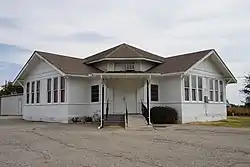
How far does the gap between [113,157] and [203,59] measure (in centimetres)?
1674

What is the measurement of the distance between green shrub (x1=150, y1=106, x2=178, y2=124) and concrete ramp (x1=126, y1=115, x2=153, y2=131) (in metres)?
1.67

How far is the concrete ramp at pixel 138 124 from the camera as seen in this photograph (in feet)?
61.8

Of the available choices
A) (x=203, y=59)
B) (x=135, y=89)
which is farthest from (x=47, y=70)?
(x=203, y=59)

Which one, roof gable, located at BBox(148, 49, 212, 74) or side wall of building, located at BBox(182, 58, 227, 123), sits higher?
roof gable, located at BBox(148, 49, 212, 74)

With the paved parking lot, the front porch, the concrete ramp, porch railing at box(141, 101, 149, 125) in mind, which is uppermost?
the front porch

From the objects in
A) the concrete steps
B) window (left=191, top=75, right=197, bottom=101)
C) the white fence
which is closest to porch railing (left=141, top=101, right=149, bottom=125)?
the concrete steps

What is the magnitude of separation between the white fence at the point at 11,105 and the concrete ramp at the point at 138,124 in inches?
884

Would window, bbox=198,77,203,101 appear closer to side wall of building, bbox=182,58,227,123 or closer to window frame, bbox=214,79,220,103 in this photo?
side wall of building, bbox=182,58,227,123

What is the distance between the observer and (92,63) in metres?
26.1

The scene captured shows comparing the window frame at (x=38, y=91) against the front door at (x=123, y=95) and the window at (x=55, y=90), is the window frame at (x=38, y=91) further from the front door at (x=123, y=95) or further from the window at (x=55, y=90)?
the front door at (x=123, y=95)

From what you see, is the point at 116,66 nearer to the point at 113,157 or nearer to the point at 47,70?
the point at 47,70

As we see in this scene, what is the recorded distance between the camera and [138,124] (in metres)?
19.8

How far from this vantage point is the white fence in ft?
132

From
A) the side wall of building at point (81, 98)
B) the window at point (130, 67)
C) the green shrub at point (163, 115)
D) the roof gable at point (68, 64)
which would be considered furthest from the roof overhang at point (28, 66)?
the green shrub at point (163, 115)
